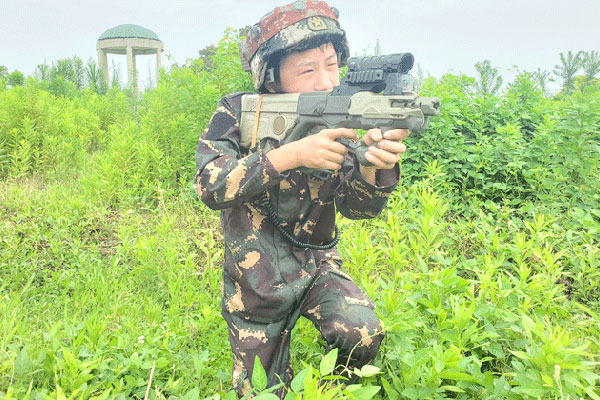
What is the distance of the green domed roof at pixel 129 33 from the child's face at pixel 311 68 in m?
16.7

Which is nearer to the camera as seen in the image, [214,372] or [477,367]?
[477,367]

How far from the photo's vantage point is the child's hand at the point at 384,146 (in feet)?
5.13

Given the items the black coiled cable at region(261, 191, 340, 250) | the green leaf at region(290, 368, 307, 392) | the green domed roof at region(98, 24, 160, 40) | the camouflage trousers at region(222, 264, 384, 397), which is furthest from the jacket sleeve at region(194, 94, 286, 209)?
the green domed roof at region(98, 24, 160, 40)

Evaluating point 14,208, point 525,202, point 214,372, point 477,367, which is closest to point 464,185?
point 525,202

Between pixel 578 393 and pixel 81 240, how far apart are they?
13.1 feet

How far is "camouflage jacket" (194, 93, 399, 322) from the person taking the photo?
1906mm

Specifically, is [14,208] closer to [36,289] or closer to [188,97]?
[36,289]

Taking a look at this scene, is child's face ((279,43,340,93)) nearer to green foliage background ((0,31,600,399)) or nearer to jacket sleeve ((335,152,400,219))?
jacket sleeve ((335,152,400,219))

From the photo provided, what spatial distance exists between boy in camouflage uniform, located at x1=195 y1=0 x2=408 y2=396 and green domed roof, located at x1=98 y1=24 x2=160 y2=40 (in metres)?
16.6

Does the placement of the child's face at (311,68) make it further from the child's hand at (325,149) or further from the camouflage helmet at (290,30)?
the child's hand at (325,149)

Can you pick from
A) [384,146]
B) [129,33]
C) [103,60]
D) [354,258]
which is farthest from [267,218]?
[103,60]

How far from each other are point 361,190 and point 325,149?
1.22 feet

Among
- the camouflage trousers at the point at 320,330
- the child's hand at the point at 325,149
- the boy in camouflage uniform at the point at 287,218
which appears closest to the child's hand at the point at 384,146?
the child's hand at the point at 325,149

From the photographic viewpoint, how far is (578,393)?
1611 mm
